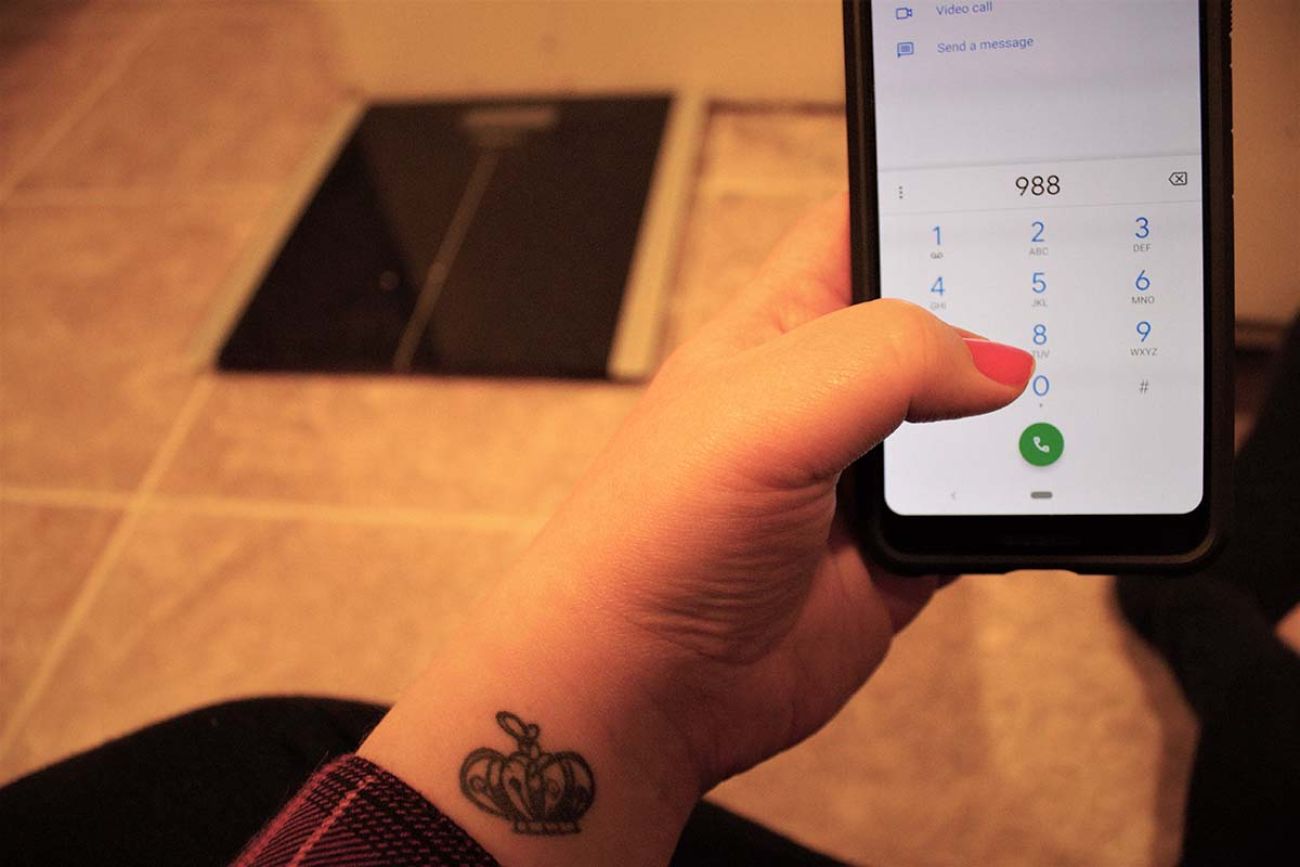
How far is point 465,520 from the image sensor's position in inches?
25.9

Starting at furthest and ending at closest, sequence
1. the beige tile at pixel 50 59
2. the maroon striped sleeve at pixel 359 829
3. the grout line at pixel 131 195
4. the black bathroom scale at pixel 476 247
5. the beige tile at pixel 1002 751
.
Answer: the beige tile at pixel 50 59
the grout line at pixel 131 195
the black bathroom scale at pixel 476 247
the beige tile at pixel 1002 751
the maroon striped sleeve at pixel 359 829

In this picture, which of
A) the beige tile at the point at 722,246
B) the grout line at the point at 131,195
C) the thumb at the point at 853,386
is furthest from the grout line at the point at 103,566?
the thumb at the point at 853,386

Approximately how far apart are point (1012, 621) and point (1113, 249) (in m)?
0.29

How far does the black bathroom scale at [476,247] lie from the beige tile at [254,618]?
146 millimetres

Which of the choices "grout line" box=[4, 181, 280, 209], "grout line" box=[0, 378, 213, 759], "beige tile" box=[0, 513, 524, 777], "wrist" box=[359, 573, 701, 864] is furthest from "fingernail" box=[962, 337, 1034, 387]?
"grout line" box=[4, 181, 280, 209]

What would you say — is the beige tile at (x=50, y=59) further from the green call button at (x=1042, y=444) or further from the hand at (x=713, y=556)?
the green call button at (x=1042, y=444)

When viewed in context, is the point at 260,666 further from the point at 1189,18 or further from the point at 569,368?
the point at 1189,18

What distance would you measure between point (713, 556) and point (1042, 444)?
143mm

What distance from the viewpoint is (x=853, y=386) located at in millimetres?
300

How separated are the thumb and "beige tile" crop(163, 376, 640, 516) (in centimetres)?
36

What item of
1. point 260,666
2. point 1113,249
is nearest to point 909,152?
point 1113,249

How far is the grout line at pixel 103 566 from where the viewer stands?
61cm

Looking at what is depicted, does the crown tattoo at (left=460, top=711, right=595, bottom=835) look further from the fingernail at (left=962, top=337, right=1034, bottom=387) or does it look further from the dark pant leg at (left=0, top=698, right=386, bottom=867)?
the fingernail at (left=962, top=337, right=1034, bottom=387)

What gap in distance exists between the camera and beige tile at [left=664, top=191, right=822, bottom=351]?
74 centimetres
